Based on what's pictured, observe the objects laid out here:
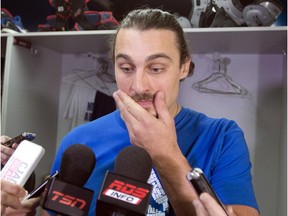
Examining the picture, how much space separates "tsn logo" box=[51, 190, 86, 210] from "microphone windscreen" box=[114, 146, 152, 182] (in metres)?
0.07

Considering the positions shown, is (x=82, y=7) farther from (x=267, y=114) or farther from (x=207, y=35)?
(x=267, y=114)

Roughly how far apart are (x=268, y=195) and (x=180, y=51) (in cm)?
119

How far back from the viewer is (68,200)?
1.41 ft

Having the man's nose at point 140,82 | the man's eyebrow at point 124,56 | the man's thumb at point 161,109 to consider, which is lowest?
the man's thumb at point 161,109

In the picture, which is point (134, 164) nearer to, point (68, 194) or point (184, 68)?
point (68, 194)

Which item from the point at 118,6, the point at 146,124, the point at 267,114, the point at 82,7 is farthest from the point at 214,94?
the point at 146,124

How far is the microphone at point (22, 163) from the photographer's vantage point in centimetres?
44

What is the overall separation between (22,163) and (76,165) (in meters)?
0.09

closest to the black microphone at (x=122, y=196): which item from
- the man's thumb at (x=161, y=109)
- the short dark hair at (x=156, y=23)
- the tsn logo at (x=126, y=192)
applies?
the tsn logo at (x=126, y=192)

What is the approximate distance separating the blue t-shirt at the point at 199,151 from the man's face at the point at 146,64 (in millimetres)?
127

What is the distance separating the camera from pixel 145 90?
772 mm

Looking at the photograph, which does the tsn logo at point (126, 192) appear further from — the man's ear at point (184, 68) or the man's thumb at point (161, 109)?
the man's ear at point (184, 68)

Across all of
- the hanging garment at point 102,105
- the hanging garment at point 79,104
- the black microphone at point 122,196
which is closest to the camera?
the black microphone at point 122,196

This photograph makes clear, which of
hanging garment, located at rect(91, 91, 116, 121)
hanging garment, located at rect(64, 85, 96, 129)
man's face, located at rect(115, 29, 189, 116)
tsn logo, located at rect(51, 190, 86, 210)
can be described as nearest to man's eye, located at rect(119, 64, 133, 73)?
man's face, located at rect(115, 29, 189, 116)
